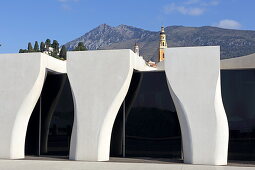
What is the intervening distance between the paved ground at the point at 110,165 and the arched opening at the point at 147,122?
0.89 metres

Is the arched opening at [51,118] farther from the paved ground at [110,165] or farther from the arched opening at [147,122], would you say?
the arched opening at [147,122]

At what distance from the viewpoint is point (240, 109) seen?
13.2 m

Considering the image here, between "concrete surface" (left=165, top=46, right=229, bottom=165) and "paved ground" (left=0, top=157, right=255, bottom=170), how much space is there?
0.63 metres

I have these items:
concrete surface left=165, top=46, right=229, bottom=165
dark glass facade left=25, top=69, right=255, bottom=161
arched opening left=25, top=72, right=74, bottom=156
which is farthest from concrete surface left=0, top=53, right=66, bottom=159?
concrete surface left=165, top=46, right=229, bottom=165

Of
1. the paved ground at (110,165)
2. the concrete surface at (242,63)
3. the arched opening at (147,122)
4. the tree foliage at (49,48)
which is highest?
the tree foliage at (49,48)

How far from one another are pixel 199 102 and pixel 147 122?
9.59 feet

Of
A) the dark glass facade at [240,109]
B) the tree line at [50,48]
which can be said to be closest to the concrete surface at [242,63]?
the dark glass facade at [240,109]

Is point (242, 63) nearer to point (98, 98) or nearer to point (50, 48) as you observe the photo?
point (98, 98)

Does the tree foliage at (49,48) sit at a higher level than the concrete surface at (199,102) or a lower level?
higher

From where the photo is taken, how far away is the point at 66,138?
14680 mm

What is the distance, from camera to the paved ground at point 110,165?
11086mm

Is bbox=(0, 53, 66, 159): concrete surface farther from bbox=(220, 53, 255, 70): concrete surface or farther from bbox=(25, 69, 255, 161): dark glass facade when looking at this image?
bbox=(220, 53, 255, 70): concrete surface

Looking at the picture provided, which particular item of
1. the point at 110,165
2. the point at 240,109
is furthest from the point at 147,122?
the point at 240,109

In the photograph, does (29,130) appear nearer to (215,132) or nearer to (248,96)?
(215,132)
